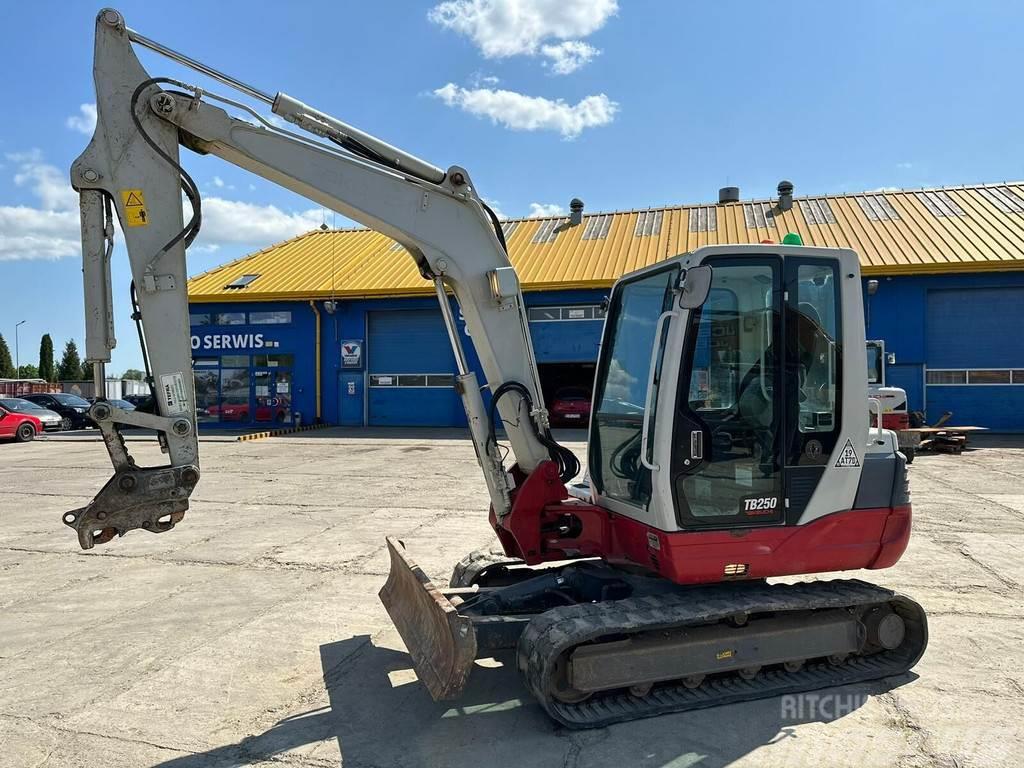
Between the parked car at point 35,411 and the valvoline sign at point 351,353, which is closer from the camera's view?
the parked car at point 35,411

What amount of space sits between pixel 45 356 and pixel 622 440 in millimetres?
101692

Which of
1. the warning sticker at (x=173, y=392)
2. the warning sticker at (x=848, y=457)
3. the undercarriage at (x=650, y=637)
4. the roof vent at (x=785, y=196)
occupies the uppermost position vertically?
the roof vent at (x=785, y=196)

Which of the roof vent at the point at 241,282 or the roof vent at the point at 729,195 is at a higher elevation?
the roof vent at the point at 729,195

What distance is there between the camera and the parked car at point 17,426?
2223cm

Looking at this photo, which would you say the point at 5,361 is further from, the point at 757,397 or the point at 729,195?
the point at 757,397

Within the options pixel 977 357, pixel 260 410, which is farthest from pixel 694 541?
pixel 260 410

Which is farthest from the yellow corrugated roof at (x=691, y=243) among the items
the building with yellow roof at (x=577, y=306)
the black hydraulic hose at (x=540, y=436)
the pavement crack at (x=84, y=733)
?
the pavement crack at (x=84, y=733)

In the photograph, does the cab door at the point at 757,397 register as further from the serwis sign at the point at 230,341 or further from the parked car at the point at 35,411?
the parked car at the point at 35,411

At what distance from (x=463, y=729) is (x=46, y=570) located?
563 cm

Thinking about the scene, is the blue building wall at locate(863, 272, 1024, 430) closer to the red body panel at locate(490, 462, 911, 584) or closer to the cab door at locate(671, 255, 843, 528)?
the red body panel at locate(490, 462, 911, 584)

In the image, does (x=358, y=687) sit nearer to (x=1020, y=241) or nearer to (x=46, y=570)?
(x=46, y=570)

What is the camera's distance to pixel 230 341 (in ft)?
88.5

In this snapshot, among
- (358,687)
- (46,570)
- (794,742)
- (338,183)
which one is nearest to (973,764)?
(794,742)

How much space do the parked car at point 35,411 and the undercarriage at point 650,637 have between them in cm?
2354
